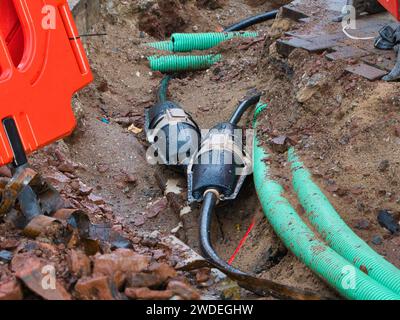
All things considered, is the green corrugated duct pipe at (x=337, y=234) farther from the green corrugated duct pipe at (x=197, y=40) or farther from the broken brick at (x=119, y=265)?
the green corrugated duct pipe at (x=197, y=40)

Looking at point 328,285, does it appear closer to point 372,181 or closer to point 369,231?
point 369,231

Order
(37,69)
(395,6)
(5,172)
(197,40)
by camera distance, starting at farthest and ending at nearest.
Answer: (197,40), (395,6), (5,172), (37,69)

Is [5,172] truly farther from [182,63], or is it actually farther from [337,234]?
[182,63]

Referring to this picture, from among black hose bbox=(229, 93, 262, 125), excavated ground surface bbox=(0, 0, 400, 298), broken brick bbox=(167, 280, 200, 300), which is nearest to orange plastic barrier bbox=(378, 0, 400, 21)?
excavated ground surface bbox=(0, 0, 400, 298)

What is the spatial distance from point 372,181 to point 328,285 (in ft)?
2.99

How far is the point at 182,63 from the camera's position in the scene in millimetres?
7312

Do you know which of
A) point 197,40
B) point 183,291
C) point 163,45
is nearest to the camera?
point 183,291

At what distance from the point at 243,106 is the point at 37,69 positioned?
8.17 ft

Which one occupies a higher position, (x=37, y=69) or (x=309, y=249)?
(x=37, y=69)

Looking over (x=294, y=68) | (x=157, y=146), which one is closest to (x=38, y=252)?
(x=157, y=146)

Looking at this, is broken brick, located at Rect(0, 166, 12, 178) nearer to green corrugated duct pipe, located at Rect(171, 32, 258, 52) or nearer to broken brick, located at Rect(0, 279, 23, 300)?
broken brick, located at Rect(0, 279, 23, 300)

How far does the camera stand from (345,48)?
5387 mm

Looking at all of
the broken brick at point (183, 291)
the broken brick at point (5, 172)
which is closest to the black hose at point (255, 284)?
the broken brick at point (183, 291)

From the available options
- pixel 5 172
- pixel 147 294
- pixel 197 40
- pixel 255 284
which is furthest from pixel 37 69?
pixel 197 40
